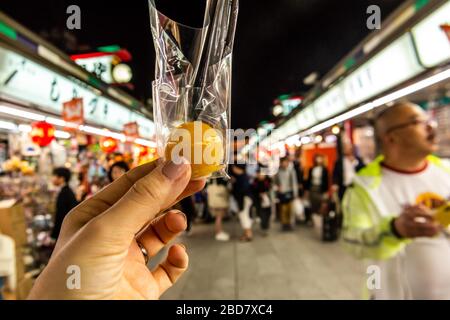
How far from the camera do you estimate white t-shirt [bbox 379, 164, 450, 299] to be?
74.0 inches

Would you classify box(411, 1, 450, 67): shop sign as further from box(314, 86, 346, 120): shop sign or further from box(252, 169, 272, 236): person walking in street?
box(252, 169, 272, 236): person walking in street

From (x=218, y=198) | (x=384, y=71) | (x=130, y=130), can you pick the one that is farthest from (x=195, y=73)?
(x=130, y=130)

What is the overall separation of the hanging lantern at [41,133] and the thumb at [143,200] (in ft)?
16.2

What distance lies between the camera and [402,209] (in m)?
1.96

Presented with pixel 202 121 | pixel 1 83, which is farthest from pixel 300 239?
pixel 202 121

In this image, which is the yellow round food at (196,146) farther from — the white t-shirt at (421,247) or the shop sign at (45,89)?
the shop sign at (45,89)

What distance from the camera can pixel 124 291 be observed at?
0.90m

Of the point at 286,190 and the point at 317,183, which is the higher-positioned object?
the point at 317,183

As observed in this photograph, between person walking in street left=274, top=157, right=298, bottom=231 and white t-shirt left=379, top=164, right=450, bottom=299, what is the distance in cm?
577

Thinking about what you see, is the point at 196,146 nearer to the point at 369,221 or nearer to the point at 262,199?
the point at 369,221

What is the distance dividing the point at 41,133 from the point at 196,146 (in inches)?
196

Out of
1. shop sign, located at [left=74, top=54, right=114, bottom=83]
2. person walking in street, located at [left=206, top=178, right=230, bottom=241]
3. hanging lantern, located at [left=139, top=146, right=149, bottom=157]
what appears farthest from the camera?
hanging lantern, located at [left=139, top=146, right=149, bottom=157]

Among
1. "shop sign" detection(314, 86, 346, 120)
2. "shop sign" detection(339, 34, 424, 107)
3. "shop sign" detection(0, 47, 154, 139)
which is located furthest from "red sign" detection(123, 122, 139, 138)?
"shop sign" detection(339, 34, 424, 107)

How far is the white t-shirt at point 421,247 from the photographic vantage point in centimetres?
188
